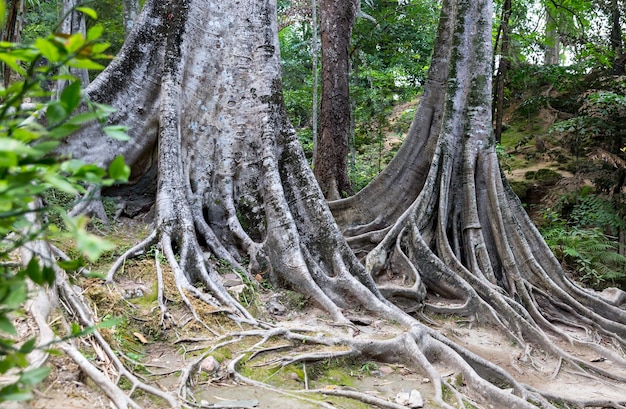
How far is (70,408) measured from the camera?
2008mm

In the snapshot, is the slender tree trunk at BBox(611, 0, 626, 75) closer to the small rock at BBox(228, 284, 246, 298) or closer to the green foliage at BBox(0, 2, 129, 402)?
the small rock at BBox(228, 284, 246, 298)

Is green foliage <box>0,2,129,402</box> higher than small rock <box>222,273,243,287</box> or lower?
higher

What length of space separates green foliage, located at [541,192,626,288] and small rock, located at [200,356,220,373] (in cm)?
651

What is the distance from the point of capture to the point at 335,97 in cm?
873

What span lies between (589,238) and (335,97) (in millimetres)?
4752

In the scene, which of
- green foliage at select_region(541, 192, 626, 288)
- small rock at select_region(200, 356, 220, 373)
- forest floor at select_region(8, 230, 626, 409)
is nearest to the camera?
forest floor at select_region(8, 230, 626, 409)

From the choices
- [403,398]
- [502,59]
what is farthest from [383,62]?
[403,398]

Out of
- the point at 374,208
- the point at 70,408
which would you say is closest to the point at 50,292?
the point at 70,408

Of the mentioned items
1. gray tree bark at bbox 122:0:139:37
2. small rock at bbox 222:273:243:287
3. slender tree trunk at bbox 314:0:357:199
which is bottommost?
small rock at bbox 222:273:243:287

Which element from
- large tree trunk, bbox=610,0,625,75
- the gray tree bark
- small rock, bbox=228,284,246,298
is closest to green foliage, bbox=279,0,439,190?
large tree trunk, bbox=610,0,625,75

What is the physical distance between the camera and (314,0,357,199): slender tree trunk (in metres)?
8.66

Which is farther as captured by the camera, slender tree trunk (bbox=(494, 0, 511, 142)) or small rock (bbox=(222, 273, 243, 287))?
slender tree trunk (bbox=(494, 0, 511, 142))

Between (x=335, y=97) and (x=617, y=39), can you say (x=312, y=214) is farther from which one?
(x=617, y=39)

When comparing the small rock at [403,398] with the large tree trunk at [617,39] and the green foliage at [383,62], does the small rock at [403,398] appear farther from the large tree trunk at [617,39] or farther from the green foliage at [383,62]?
the large tree trunk at [617,39]
